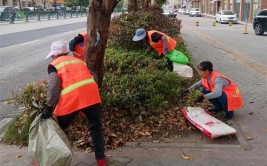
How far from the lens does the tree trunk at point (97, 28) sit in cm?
470

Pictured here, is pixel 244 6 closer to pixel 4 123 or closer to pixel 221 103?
pixel 221 103

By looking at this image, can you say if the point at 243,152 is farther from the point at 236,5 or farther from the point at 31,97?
the point at 236,5

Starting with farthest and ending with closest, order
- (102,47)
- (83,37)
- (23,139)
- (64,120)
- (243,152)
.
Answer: (83,37) < (102,47) < (23,139) < (243,152) < (64,120)

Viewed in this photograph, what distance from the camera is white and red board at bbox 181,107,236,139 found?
A: 4613 mm

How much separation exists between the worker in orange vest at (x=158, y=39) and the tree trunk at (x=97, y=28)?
2.24 meters

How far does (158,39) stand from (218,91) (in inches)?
92.2

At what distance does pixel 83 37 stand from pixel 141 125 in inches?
73.9

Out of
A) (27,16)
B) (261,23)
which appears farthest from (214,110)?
(27,16)

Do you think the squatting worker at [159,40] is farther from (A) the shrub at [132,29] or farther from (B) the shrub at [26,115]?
(B) the shrub at [26,115]

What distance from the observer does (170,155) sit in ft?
13.8

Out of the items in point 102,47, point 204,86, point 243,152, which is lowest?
point 243,152

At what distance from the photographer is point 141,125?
4.92 meters

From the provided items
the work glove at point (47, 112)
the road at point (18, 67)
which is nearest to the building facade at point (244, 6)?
the road at point (18, 67)

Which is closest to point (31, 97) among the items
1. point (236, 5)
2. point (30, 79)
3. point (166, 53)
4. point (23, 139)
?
point (23, 139)
